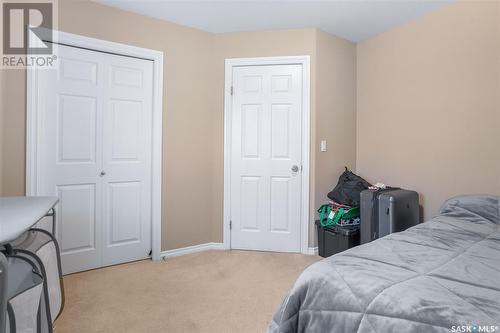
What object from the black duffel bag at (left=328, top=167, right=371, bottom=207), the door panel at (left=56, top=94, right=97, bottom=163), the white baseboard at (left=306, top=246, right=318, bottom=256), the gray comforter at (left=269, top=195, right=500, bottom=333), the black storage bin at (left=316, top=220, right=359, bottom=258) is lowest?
the white baseboard at (left=306, top=246, right=318, bottom=256)

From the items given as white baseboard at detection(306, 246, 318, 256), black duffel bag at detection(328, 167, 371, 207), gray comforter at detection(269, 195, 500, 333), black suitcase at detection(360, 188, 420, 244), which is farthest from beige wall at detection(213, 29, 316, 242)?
gray comforter at detection(269, 195, 500, 333)

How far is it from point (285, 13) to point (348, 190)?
6.10 ft

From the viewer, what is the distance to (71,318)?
1818 mm

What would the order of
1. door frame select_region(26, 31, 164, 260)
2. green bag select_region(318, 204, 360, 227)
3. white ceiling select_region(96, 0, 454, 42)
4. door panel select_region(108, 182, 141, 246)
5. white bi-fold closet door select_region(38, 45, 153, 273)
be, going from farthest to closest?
green bag select_region(318, 204, 360, 227) < door panel select_region(108, 182, 141, 246) < white ceiling select_region(96, 0, 454, 42) < white bi-fold closet door select_region(38, 45, 153, 273) < door frame select_region(26, 31, 164, 260)

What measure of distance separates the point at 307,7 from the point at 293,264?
7.99ft

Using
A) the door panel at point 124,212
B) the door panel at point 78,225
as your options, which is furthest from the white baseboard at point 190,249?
the door panel at point 78,225

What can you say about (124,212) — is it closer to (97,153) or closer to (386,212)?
(97,153)

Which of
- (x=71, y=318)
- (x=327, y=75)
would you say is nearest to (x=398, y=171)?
(x=327, y=75)

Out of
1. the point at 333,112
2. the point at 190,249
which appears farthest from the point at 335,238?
the point at 190,249

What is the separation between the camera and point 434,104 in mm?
2713

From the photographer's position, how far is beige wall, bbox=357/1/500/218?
2.35m

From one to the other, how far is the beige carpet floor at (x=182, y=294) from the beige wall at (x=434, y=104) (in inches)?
55.0

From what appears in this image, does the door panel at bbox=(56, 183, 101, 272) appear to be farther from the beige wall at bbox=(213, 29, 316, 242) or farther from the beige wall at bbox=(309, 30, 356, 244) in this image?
the beige wall at bbox=(309, 30, 356, 244)

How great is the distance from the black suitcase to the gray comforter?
3.44ft
